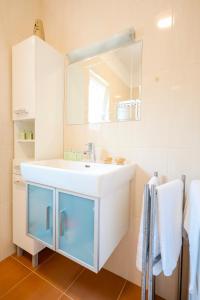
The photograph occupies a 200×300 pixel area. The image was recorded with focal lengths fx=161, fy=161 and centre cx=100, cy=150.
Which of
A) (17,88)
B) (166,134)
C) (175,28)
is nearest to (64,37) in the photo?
(17,88)

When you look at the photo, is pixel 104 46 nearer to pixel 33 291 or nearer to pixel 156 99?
pixel 156 99

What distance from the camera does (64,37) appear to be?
1.57 metres

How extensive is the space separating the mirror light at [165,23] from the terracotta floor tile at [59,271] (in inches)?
78.1

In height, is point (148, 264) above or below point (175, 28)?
below

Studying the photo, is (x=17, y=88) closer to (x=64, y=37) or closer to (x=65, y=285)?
(x=64, y=37)

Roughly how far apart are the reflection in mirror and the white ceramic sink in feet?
1.46

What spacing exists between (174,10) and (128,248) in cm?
173

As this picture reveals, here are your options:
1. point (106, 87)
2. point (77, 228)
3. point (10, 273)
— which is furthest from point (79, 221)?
point (106, 87)

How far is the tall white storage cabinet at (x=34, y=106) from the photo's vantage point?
132 centimetres

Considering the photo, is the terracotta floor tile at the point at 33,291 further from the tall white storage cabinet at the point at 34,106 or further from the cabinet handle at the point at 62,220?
the cabinet handle at the point at 62,220

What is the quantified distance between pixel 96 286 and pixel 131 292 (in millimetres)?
263

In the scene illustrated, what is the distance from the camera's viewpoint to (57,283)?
123 centimetres

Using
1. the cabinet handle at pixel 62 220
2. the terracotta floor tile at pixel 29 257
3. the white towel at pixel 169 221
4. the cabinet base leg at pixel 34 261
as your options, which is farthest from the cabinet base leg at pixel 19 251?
the white towel at pixel 169 221

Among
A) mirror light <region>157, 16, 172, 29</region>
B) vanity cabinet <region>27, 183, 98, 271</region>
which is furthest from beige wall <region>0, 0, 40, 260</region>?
mirror light <region>157, 16, 172, 29</region>
